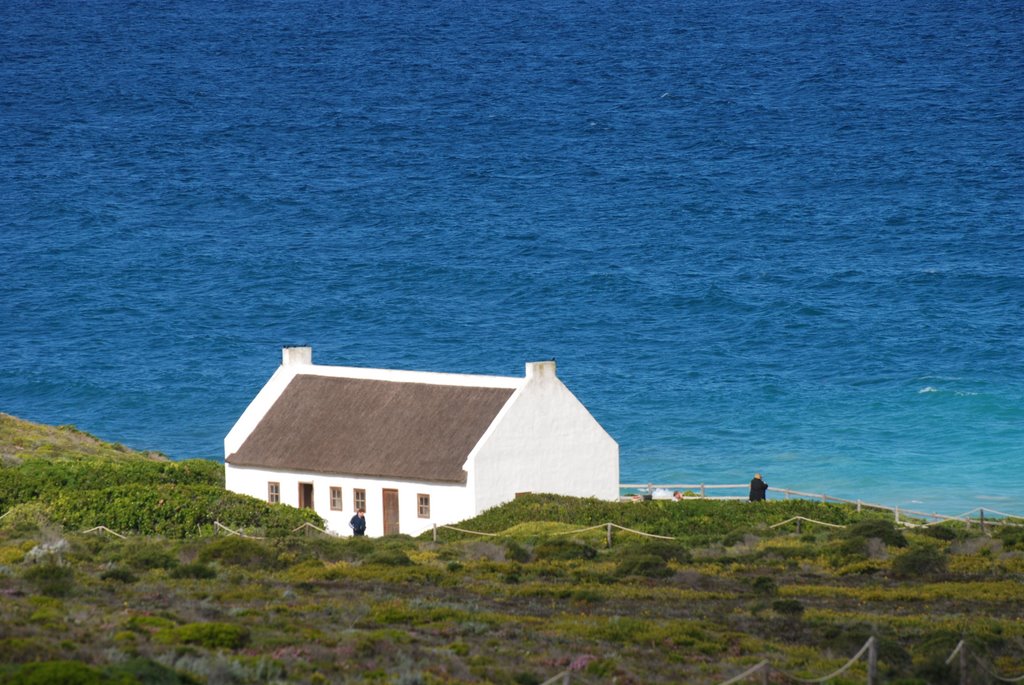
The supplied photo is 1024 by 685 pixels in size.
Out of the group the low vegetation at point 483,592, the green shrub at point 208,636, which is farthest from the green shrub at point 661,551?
the green shrub at point 208,636

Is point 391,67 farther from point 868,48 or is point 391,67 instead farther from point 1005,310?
point 1005,310

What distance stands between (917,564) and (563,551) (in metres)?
8.67

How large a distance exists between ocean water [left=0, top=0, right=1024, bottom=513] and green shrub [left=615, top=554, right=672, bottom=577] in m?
33.1

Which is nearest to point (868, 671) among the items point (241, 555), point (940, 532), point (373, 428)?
point (241, 555)

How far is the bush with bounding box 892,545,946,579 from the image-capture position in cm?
3919

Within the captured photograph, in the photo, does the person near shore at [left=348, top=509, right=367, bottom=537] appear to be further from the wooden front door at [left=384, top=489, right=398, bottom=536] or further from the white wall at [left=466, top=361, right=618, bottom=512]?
the white wall at [left=466, top=361, right=618, bottom=512]

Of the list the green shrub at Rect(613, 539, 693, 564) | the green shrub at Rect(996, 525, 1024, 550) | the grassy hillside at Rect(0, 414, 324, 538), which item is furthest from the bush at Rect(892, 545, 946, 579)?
the grassy hillside at Rect(0, 414, 324, 538)

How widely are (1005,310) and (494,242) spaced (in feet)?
116

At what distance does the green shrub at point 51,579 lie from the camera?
3131 cm

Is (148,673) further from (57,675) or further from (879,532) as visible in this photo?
(879,532)

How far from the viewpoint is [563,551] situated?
1622 inches

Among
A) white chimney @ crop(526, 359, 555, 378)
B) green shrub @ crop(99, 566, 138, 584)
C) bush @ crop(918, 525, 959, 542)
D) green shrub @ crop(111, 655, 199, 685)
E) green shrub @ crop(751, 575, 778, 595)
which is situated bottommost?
green shrub @ crop(111, 655, 199, 685)

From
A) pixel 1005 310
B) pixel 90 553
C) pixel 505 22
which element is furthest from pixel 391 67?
pixel 90 553

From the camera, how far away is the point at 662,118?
138 meters
